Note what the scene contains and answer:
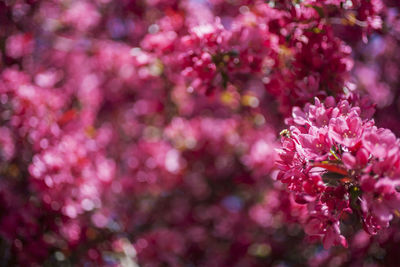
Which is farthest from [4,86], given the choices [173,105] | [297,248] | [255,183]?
[297,248]

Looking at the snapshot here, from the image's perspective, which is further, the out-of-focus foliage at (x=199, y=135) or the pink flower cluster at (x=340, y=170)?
the out-of-focus foliage at (x=199, y=135)

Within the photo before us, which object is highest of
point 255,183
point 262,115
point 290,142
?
point 290,142

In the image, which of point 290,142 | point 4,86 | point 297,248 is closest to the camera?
point 290,142

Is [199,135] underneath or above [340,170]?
underneath

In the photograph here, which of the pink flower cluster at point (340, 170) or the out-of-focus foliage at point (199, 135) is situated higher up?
the pink flower cluster at point (340, 170)

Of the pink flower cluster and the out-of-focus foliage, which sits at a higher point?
the pink flower cluster

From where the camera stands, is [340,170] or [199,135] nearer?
[340,170]

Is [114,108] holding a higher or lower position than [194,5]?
lower

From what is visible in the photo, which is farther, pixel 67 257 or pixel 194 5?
pixel 194 5

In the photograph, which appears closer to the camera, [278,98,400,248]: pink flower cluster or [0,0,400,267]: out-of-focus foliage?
[278,98,400,248]: pink flower cluster

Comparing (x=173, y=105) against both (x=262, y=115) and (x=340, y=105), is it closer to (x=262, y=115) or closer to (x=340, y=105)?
(x=262, y=115)

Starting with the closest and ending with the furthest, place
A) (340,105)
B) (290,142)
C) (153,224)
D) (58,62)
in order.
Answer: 1. (290,142)
2. (340,105)
3. (153,224)
4. (58,62)

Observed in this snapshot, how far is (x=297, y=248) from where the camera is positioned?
3.30m

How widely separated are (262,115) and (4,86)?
1832 millimetres
